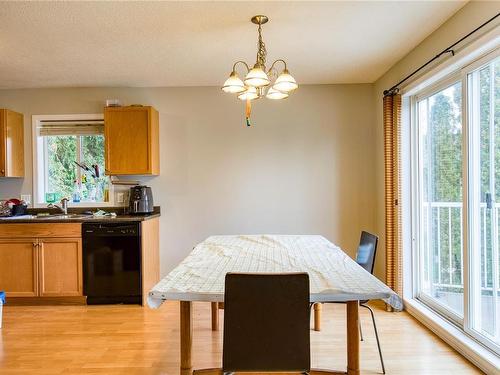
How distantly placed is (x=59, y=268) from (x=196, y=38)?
8.75ft

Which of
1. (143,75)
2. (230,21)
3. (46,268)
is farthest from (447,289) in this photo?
(46,268)

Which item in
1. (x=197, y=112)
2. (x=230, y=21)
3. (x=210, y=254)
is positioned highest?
(x=230, y=21)

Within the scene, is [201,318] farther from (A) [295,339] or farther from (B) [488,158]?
(B) [488,158]

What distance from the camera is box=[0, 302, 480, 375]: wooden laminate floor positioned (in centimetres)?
234

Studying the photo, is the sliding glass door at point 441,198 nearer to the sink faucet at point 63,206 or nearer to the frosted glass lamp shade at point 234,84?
the frosted glass lamp shade at point 234,84

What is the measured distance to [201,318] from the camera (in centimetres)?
321

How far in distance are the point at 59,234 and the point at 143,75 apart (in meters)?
1.87

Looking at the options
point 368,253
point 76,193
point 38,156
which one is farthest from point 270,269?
point 38,156

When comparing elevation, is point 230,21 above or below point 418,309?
above

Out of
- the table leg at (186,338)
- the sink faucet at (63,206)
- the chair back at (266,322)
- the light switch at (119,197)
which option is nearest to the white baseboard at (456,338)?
the chair back at (266,322)

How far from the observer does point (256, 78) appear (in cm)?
204

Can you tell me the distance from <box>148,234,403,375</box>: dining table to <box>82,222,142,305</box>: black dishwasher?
124 centimetres

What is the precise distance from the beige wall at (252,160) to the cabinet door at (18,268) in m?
0.84

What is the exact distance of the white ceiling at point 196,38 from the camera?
2.35 m
